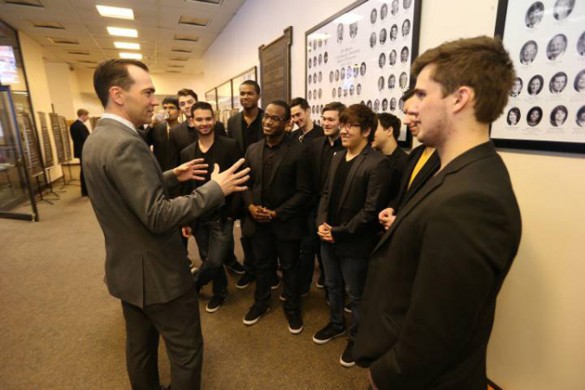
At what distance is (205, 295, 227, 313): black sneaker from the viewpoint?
8.02 ft

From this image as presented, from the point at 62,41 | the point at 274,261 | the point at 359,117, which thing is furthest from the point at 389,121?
the point at 62,41

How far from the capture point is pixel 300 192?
2.11 metres

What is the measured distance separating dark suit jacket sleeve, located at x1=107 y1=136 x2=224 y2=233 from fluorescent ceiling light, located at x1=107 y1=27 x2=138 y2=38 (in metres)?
6.66

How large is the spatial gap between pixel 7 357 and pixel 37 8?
18.8ft

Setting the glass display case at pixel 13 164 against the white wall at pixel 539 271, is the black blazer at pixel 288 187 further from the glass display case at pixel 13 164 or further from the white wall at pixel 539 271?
the glass display case at pixel 13 164

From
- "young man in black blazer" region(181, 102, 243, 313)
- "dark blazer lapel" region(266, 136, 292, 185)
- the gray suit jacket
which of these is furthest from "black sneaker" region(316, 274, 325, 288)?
the gray suit jacket

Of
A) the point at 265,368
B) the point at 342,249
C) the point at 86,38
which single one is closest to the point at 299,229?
the point at 342,249

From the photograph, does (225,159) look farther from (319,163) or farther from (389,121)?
(389,121)

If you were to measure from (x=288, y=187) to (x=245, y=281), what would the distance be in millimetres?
1183

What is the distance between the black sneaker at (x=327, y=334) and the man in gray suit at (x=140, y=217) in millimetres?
929

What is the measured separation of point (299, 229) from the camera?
2133mm

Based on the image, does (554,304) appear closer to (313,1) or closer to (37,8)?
(313,1)

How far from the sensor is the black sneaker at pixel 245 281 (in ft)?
9.23

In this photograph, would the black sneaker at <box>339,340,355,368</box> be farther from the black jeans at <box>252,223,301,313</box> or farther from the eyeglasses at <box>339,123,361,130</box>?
the eyeglasses at <box>339,123,361,130</box>
